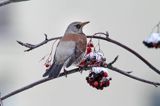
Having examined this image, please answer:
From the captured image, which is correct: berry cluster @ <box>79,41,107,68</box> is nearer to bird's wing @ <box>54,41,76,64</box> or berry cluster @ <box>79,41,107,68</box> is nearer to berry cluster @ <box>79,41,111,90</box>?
berry cluster @ <box>79,41,111,90</box>

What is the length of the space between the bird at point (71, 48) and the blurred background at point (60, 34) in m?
3.83

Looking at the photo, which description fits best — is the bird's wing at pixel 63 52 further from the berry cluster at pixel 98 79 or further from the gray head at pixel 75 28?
the berry cluster at pixel 98 79

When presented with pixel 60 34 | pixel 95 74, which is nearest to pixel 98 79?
pixel 95 74

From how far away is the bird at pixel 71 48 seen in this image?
1807mm

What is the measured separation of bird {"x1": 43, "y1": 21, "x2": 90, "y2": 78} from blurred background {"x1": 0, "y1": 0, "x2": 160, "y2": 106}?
3.83 metres

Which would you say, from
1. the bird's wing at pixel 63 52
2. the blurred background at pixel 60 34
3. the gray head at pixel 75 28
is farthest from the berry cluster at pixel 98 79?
the blurred background at pixel 60 34

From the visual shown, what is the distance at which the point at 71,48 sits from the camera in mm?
1956

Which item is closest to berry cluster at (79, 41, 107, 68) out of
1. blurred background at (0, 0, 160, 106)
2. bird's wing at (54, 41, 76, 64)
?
bird's wing at (54, 41, 76, 64)

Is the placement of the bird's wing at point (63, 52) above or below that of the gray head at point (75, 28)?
below

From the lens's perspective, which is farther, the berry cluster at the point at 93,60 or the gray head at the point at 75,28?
the gray head at the point at 75,28

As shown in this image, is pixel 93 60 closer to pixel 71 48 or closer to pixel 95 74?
pixel 95 74

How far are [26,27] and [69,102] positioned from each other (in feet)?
2.61

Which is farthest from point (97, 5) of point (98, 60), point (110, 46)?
point (98, 60)

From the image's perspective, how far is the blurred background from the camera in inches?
236
